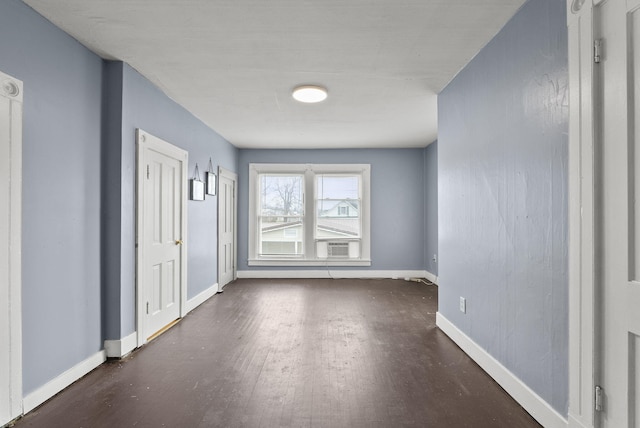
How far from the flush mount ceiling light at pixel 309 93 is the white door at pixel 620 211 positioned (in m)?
2.46

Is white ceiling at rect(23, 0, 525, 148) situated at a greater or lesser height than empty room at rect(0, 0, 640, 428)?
greater

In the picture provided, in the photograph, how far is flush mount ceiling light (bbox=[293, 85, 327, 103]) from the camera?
3703mm

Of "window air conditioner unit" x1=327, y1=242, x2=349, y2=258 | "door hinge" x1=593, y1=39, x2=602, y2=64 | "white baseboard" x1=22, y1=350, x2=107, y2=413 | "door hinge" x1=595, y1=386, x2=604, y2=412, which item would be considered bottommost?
"white baseboard" x1=22, y1=350, x2=107, y2=413

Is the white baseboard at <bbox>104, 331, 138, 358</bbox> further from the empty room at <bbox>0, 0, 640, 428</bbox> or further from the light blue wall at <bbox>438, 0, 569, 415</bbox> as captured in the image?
the light blue wall at <bbox>438, 0, 569, 415</bbox>

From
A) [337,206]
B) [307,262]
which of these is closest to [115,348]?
[307,262]

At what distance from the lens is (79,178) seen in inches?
109

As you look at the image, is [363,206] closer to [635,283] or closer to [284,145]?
[284,145]

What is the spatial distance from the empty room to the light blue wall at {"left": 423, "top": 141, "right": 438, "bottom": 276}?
2211 millimetres

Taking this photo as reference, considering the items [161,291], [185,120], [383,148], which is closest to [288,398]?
[161,291]

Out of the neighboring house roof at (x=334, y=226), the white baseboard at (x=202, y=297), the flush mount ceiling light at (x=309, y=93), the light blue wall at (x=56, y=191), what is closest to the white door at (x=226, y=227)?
the white baseboard at (x=202, y=297)

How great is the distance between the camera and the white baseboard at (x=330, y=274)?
22.9 ft

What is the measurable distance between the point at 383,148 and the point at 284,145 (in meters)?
1.90

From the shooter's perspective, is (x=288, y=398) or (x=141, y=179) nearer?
(x=288, y=398)

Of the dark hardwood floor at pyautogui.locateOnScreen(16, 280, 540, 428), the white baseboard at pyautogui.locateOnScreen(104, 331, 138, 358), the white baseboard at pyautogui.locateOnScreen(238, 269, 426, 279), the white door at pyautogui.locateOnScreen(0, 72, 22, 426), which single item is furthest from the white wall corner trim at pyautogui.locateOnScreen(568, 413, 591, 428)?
the white baseboard at pyautogui.locateOnScreen(238, 269, 426, 279)
